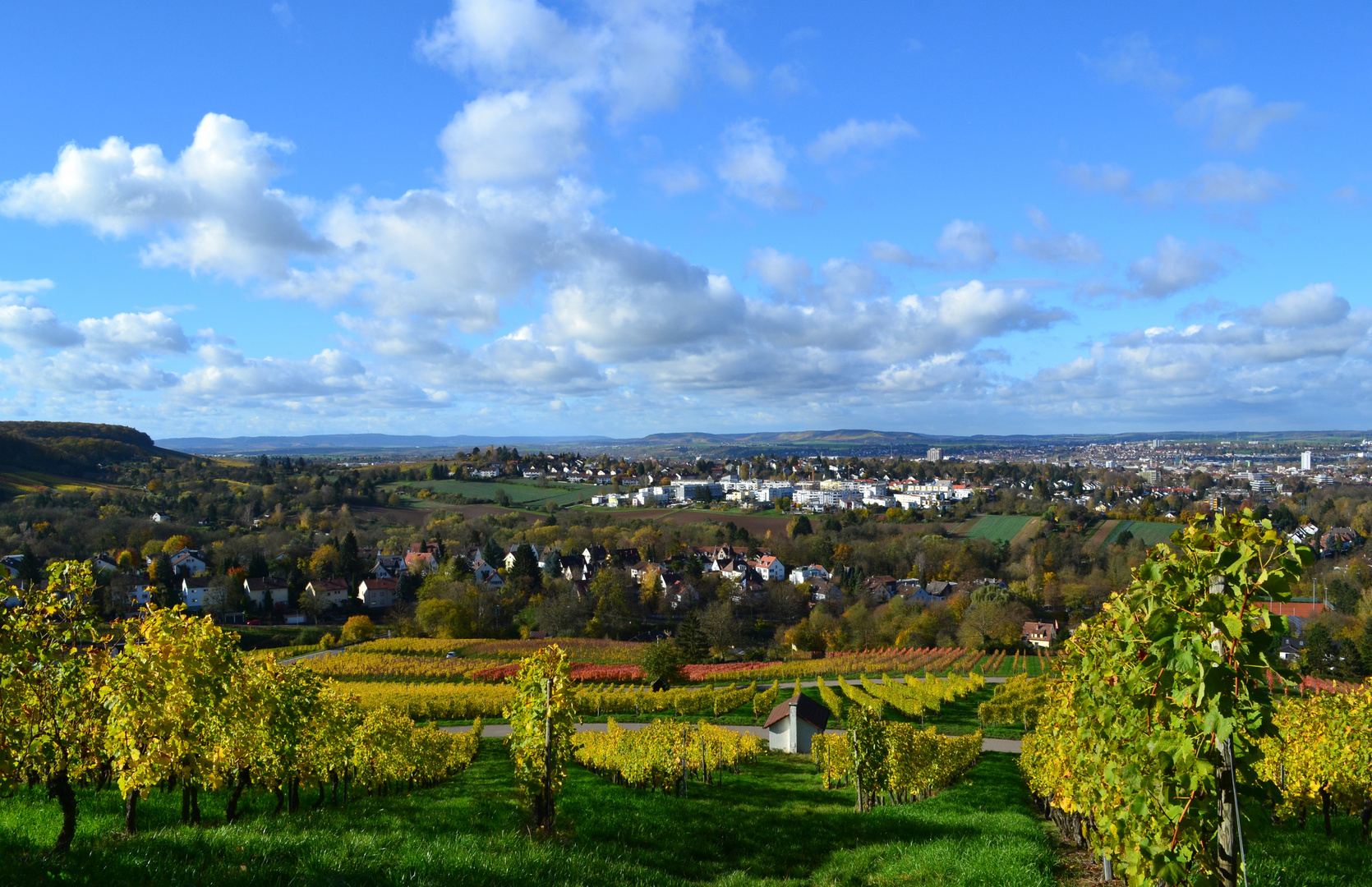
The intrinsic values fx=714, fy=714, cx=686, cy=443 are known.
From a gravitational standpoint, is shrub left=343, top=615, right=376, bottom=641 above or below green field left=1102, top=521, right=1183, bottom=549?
below

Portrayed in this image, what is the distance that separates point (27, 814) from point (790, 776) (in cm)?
1848

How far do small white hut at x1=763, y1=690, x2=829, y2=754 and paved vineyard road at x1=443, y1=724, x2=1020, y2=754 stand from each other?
65cm

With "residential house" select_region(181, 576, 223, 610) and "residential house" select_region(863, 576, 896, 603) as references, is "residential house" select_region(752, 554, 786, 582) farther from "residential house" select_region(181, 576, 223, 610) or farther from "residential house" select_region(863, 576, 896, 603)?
"residential house" select_region(181, 576, 223, 610)

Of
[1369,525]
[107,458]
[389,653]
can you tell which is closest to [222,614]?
[389,653]

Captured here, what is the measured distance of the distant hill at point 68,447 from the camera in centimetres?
11369

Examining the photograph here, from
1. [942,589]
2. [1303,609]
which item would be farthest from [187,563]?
[1303,609]

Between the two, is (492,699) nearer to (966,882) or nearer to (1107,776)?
(966,882)

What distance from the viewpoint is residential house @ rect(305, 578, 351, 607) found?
6981 cm

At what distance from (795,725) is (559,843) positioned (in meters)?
20.2

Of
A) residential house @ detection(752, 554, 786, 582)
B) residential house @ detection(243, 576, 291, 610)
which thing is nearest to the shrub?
residential house @ detection(243, 576, 291, 610)

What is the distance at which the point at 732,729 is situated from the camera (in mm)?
30375

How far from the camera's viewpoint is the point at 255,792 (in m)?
15.4

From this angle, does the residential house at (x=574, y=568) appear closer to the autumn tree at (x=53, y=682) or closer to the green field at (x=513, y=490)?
the green field at (x=513, y=490)

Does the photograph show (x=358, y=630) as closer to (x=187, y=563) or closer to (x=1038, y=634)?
(x=187, y=563)
